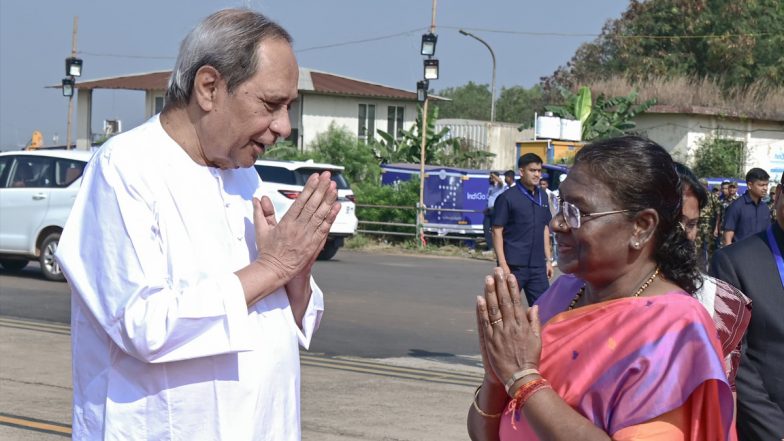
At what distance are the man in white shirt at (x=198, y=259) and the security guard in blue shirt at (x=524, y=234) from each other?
7368 mm

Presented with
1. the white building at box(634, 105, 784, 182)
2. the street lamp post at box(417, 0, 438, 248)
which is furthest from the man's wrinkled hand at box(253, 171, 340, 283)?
the white building at box(634, 105, 784, 182)

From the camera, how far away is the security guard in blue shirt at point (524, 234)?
10266 millimetres

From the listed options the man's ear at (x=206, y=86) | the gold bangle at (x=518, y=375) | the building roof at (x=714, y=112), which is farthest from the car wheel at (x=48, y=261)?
the building roof at (x=714, y=112)

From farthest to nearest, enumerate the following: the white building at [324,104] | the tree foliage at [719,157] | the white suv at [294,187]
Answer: the white building at [324,104] < the tree foliage at [719,157] < the white suv at [294,187]

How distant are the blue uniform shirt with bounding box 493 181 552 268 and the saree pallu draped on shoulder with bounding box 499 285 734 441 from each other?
24.8 feet

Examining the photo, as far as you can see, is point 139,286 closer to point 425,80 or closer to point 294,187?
point 294,187

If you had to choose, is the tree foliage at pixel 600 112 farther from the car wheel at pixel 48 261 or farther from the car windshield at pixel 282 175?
the car wheel at pixel 48 261

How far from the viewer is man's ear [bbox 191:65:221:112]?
2.86 meters

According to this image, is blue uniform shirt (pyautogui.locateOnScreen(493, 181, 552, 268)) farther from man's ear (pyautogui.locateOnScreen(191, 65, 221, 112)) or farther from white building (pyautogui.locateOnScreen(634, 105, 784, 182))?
white building (pyautogui.locateOnScreen(634, 105, 784, 182))

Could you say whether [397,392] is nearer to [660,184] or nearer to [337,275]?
[660,184]

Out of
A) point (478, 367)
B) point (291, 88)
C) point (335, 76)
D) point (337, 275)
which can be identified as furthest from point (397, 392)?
point (335, 76)

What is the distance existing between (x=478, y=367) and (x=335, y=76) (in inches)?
1577

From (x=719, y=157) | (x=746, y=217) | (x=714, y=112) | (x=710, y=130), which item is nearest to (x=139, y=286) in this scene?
(x=746, y=217)

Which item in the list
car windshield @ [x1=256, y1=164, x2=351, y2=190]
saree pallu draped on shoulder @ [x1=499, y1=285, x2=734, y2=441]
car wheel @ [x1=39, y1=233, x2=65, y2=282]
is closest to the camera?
saree pallu draped on shoulder @ [x1=499, y1=285, x2=734, y2=441]
